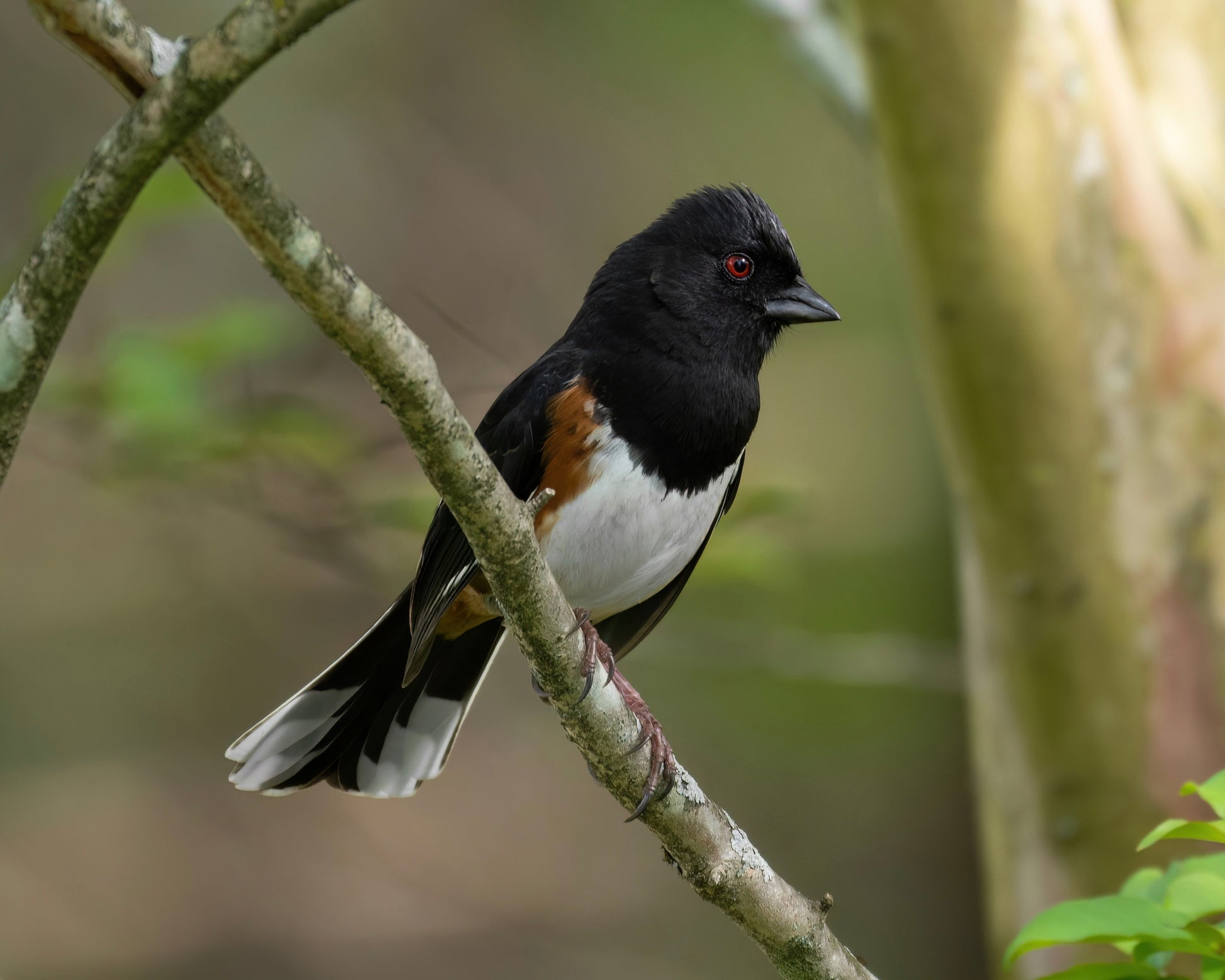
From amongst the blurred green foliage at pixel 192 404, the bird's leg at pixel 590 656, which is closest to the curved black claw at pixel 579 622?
the bird's leg at pixel 590 656

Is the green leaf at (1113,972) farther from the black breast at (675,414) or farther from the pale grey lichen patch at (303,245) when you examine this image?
the black breast at (675,414)

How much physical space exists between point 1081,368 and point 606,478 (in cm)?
120

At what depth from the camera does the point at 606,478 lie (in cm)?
214

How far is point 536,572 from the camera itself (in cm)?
147

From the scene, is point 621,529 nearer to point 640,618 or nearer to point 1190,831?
point 640,618

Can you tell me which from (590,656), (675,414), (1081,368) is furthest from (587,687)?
(1081,368)

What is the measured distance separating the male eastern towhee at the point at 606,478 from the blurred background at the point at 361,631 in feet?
6.94

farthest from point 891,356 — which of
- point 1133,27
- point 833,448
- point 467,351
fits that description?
point 1133,27

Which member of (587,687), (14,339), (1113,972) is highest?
(14,339)

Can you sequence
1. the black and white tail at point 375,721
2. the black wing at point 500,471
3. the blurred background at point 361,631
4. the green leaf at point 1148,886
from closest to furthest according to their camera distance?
the green leaf at point 1148,886 → the black wing at point 500,471 → the black and white tail at point 375,721 → the blurred background at point 361,631

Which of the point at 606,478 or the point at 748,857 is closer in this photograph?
the point at 748,857

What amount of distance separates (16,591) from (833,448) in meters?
3.81

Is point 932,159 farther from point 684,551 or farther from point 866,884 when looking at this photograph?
point 866,884

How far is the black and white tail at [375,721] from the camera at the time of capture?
7.64ft
